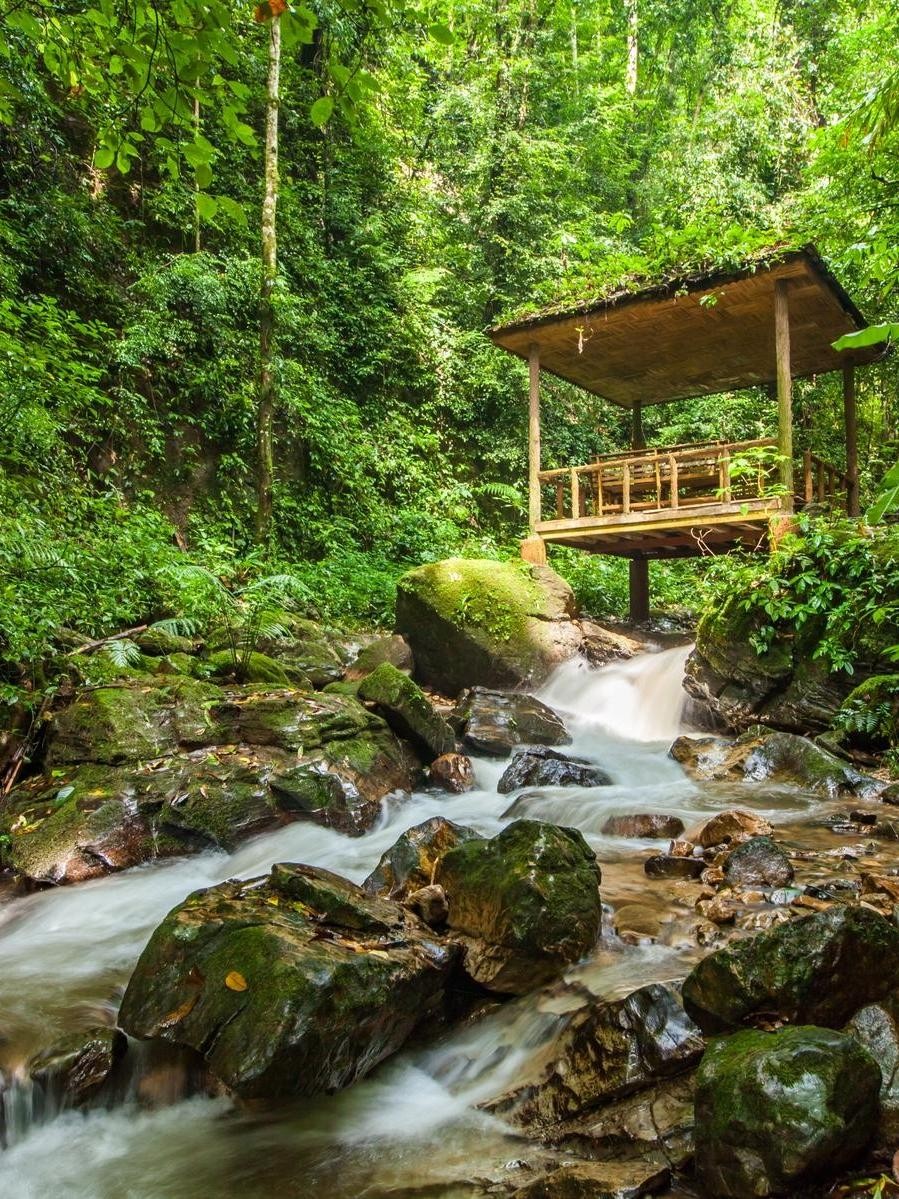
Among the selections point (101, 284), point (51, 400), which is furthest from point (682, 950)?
point (101, 284)

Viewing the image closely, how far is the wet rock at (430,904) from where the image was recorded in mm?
3883

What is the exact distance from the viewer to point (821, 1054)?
81.3 inches

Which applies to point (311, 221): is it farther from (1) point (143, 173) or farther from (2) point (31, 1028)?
(2) point (31, 1028)

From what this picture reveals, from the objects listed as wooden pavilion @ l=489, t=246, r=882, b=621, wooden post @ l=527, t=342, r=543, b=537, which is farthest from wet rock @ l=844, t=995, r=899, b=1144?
wooden post @ l=527, t=342, r=543, b=537

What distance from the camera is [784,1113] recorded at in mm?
1967

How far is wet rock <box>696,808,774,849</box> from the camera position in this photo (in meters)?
4.70

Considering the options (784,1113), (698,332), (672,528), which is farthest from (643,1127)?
(698,332)

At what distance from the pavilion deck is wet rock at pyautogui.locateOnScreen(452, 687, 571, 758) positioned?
11.4 ft

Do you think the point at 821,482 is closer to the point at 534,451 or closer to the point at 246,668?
the point at 534,451

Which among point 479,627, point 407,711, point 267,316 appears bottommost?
point 407,711

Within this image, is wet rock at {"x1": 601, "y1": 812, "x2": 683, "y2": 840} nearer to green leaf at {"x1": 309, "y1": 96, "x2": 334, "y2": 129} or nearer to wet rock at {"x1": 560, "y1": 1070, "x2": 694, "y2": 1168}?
wet rock at {"x1": 560, "y1": 1070, "x2": 694, "y2": 1168}

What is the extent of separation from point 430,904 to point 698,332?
34.0ft

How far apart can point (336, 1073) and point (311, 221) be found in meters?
17.9

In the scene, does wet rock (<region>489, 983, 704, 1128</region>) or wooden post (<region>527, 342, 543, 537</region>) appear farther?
wooden post (<region>527, 342, 543, 537</region>)
